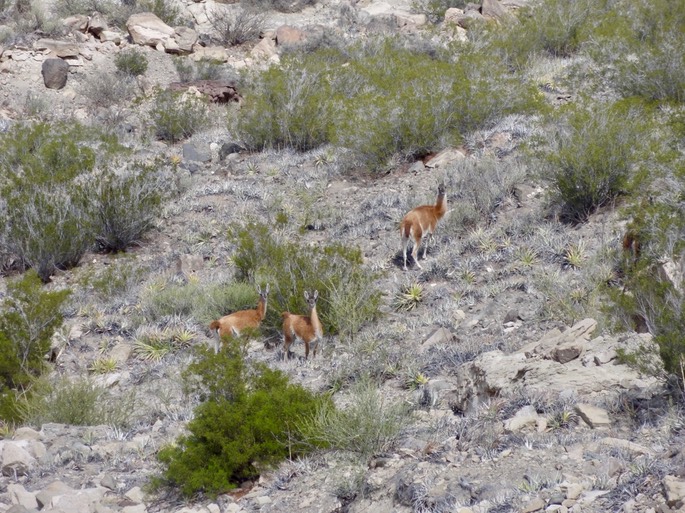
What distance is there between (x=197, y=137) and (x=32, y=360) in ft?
37.6

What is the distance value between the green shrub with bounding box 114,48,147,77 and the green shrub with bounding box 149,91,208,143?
4434 millimetres

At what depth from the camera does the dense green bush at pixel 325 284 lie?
35.9ft

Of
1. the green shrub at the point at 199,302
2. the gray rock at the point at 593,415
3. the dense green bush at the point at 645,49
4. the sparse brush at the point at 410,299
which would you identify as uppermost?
the dense green bush at the point at 645,49

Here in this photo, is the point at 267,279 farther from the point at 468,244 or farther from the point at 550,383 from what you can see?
the point at 550,383

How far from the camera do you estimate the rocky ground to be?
19.8 feet

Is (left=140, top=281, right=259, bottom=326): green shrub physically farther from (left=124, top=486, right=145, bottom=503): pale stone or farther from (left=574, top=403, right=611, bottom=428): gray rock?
(left=574, top=403, right=611, bottom=428): gray rock

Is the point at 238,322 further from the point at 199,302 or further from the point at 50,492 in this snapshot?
the point at 50,492

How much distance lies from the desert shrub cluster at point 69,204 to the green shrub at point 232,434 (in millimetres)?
8044

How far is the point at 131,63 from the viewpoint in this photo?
2630 centimetres

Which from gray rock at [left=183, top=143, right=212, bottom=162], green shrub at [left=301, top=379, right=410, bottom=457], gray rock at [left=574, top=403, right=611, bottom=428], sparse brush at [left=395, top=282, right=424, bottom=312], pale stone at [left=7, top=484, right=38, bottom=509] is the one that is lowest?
gray rock at [left=183, top=143, right=212, bottom=162]

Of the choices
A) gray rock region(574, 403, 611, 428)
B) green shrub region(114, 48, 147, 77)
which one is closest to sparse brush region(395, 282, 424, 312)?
gray rock region(574, 403, 611, 428)

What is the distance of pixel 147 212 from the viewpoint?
15727 millimetres

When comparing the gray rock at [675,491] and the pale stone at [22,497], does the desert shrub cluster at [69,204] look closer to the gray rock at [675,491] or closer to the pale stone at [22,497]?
the pale stone at [22,497]

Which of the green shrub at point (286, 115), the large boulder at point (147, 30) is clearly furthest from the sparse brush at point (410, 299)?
the large boulder at point (147, 30)
